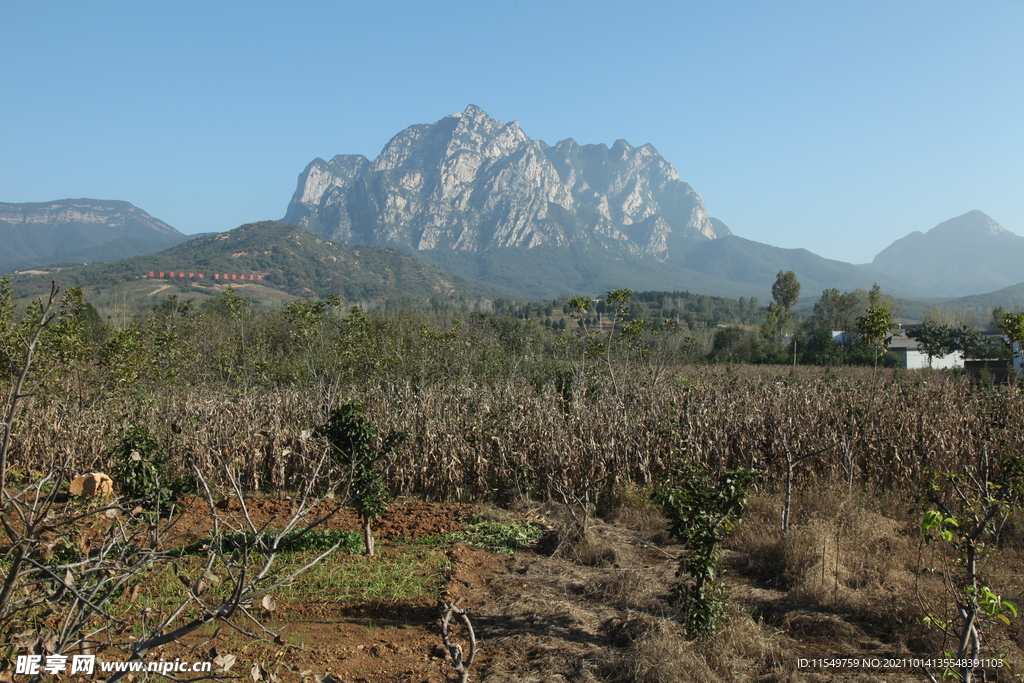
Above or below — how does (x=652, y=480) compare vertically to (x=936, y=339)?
below

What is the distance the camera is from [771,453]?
32.7 ft

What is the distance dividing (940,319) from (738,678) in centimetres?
8836

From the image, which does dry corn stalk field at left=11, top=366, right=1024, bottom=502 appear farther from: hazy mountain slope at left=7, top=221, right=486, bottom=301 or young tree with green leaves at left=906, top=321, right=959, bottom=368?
hazy mountain slope at left=7, top=221, right=486, bottom=301

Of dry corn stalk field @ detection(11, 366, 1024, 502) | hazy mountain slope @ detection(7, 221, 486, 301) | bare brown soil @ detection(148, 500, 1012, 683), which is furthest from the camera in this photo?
hazy mountain slope @ detection(7, 221, 486, 301)

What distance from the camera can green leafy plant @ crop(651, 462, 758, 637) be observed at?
4.72m

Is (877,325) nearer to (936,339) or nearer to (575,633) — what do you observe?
(575,633)

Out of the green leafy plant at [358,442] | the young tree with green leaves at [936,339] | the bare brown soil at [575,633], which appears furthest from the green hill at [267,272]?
the bare brown soil at [575,633]

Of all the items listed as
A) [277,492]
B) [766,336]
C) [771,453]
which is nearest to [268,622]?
[277,492]

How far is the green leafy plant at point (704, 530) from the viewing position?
4719 mm

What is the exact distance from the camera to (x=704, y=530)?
4785 mm

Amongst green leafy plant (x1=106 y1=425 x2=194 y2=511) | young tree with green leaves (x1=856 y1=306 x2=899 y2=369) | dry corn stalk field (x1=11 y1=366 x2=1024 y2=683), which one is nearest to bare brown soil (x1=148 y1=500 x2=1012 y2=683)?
dry corn stalk field (x1=11 y1=366 x2=1024 y2=683)

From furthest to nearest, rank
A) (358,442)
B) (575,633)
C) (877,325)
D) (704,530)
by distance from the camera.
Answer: (877,325)
(358,442)
(575,633)
(704,530)

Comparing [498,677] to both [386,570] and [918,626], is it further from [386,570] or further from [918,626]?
[918,626]

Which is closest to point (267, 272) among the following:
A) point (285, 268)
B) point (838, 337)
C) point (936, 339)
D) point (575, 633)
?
point (285, 268)
